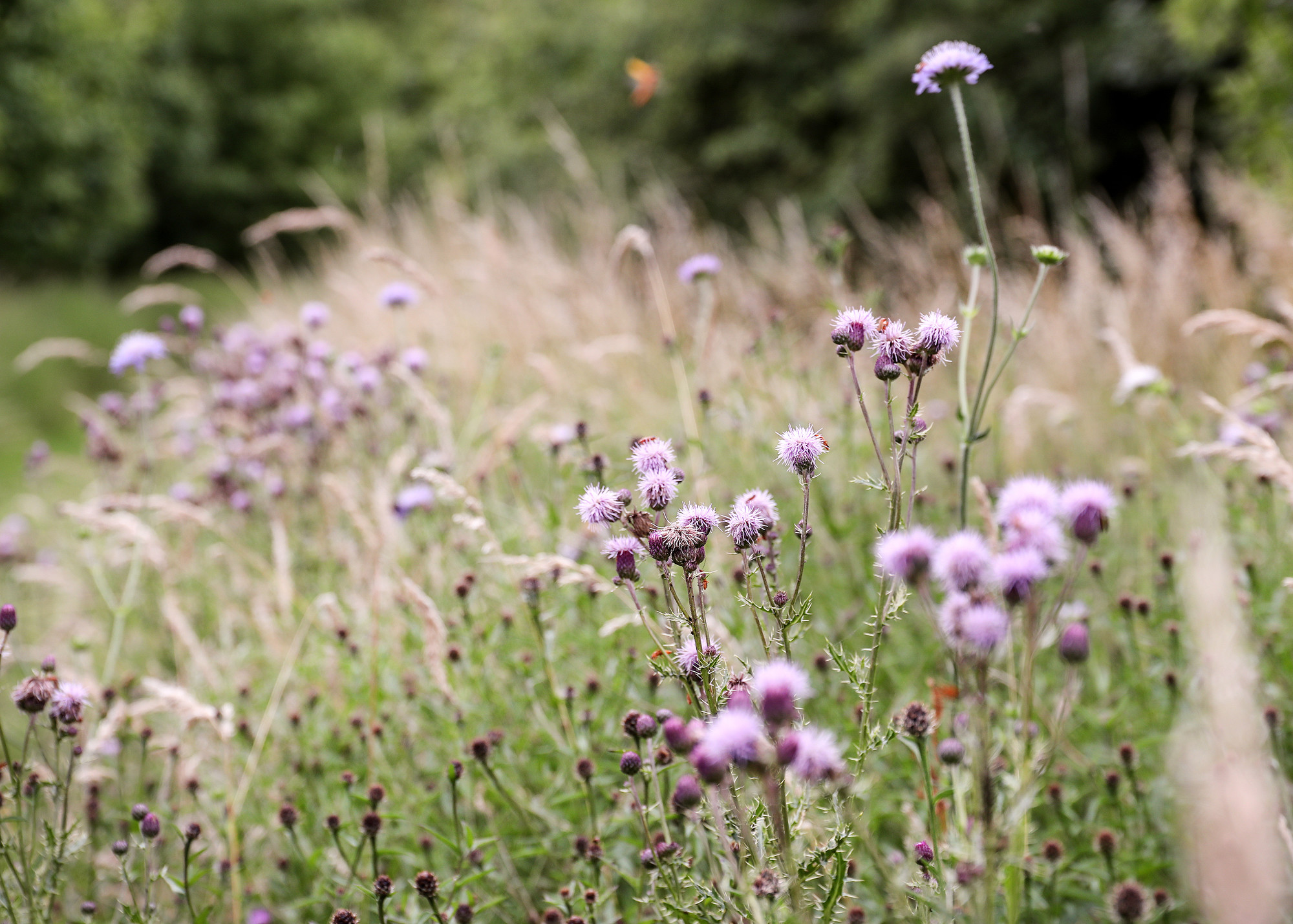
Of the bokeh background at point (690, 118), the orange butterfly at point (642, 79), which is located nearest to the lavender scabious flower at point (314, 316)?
the bokeh background at point (690, 118)

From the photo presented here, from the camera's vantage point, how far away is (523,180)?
11391 millimetres

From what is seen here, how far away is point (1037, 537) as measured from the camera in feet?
2.77

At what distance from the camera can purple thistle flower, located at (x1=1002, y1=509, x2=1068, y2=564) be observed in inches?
33.0

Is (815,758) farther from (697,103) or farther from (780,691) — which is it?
(697,103)

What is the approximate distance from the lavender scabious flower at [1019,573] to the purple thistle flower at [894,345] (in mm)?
363

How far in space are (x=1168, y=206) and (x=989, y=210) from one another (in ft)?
8.00

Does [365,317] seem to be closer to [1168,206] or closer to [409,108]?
[1168,206]

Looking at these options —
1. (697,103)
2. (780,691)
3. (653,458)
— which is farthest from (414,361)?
(697,103)

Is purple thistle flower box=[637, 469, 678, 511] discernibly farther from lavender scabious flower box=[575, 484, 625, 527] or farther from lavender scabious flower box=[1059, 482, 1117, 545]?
lavender scabious flower box=[1059, 482, 1117, 545]

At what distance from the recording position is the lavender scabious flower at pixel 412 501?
8.19ft

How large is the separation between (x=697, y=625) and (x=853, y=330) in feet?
1.40

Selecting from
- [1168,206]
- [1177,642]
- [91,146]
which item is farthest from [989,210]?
[91,146]

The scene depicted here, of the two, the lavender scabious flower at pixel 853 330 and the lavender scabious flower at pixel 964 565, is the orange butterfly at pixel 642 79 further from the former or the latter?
the lavender scabious flower at pixel 964 565

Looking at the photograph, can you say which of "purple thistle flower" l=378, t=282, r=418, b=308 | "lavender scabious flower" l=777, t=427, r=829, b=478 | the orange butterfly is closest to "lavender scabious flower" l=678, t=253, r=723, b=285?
"purple thistle flower" l=378, t=282, r=418, b=308
